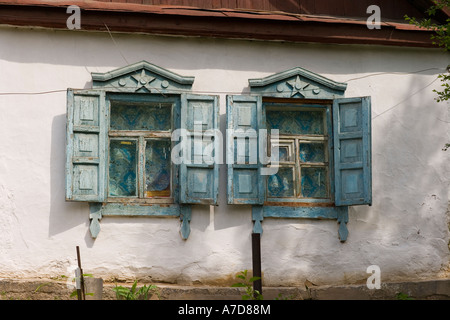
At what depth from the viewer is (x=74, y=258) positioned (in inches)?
344

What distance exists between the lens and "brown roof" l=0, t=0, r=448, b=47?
355 inches

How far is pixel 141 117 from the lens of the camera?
9242 millimetres

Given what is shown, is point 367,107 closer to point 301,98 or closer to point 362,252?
point 301,98

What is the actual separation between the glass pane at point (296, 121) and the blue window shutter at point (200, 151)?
755 mm

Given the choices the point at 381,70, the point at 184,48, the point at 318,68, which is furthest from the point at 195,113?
the point at 381,70

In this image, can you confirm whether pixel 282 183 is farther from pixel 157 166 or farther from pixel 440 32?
pixel 440 32

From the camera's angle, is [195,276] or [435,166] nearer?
[195,276]

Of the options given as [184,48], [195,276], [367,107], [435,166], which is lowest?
[195,276]

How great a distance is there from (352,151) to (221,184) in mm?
1457

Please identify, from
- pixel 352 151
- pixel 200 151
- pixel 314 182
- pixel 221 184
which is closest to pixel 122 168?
pixel 200 151

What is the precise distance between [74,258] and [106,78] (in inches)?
74.5

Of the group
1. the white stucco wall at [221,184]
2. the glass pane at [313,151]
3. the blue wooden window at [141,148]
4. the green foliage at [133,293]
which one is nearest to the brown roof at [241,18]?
the white stucco wall at [221,184]

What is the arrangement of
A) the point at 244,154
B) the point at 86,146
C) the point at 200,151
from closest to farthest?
the point at 86,146
the point at 200,151
the point at 244,154

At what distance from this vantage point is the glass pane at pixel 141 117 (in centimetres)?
920
